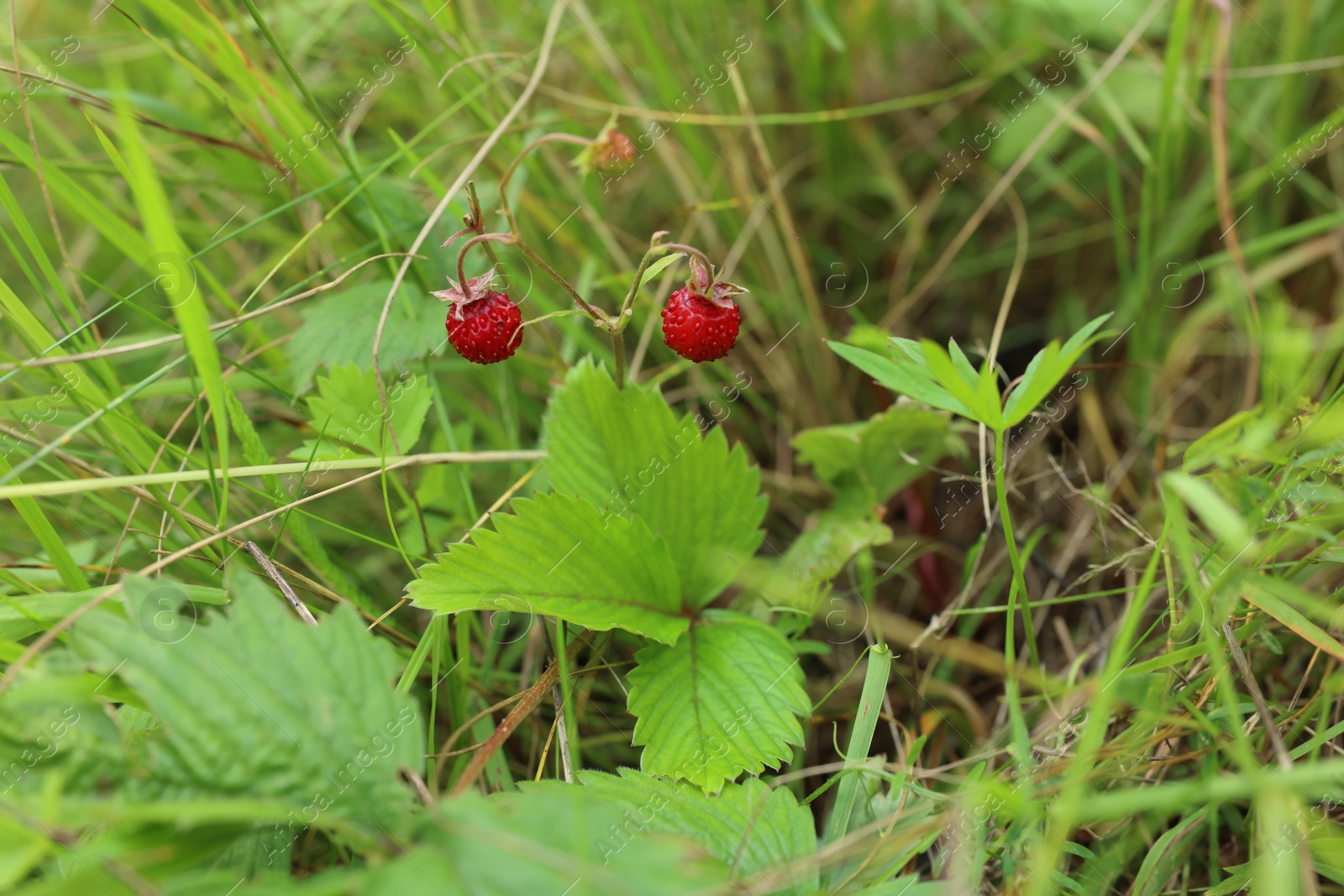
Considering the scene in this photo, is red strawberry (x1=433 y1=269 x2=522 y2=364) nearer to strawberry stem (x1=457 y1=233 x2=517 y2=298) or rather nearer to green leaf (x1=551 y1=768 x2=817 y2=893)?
strawberry stem (x1=457 y1=233 x2=517 y2=298)

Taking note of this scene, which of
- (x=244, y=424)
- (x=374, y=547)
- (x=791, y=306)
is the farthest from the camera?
(x=791, y=306)

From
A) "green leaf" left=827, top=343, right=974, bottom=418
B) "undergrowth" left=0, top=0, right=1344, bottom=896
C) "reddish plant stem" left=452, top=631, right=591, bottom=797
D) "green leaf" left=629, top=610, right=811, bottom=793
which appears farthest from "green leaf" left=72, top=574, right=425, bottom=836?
"green leaf" left=827, top=343, right=974, bottom=418

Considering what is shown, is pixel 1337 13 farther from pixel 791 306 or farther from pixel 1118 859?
pixel 1118 859

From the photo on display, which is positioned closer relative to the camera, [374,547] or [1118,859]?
[1118,859]

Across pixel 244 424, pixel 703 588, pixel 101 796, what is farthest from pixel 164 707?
pixel 703 588

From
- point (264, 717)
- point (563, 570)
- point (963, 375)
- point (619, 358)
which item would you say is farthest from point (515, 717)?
point (963, 375)

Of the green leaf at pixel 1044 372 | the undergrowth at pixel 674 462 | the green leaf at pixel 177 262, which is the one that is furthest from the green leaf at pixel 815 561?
the green leaf at pixel 177 262
